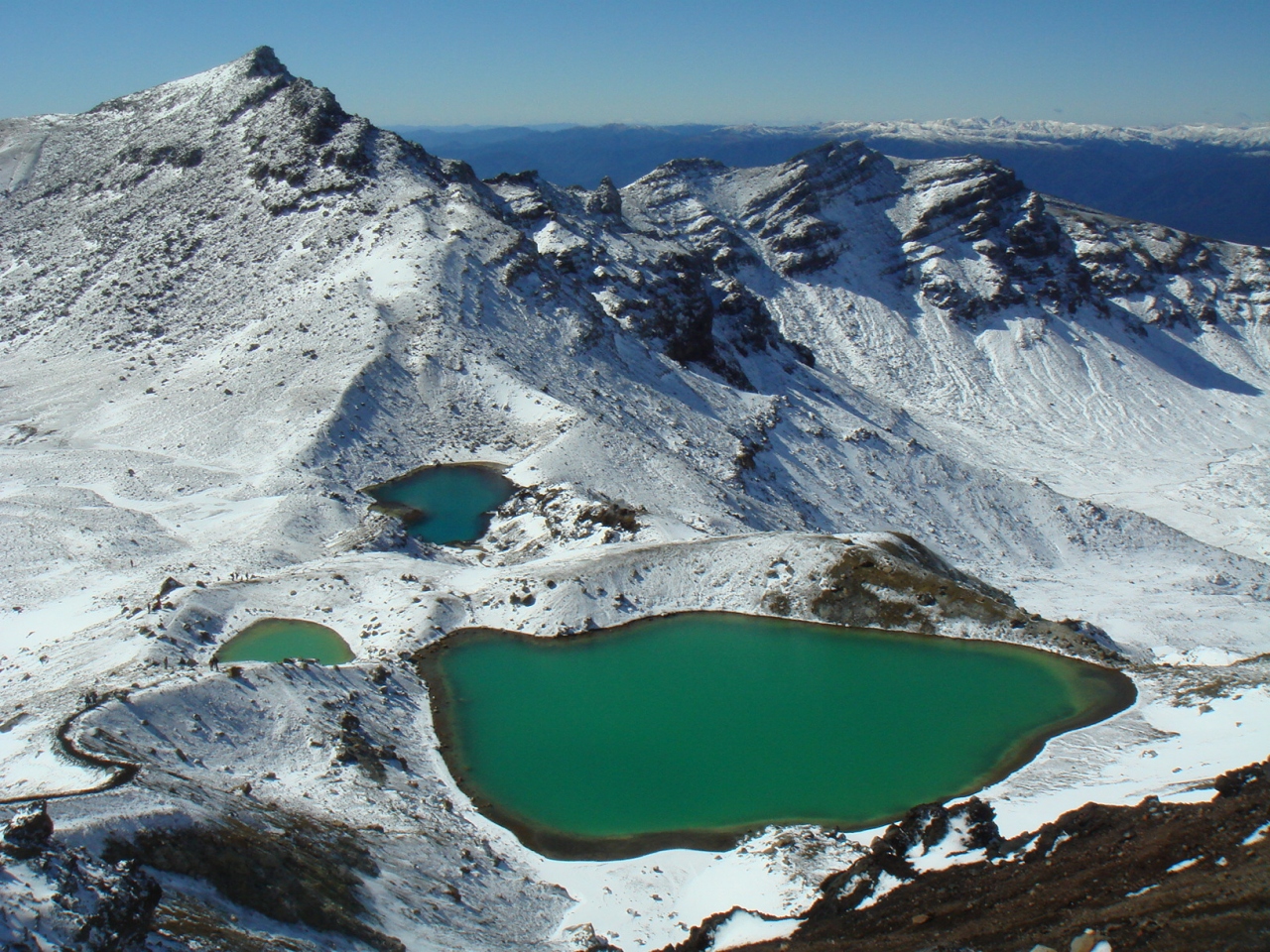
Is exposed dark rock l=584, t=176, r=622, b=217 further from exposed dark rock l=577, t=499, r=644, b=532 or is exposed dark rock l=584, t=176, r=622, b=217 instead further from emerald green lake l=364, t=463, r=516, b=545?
exposed dark rock l=577, t=499, r=644, b=532

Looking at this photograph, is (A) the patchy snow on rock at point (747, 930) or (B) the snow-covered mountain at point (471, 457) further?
(B) the snow-covered mountain at point (471, 457)

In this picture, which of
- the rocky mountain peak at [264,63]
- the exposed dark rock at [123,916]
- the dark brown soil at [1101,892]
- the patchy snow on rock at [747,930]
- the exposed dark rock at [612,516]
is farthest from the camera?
the rocky mountain peak at [264,63]

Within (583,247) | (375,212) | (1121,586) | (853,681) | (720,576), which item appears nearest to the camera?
(853,681)

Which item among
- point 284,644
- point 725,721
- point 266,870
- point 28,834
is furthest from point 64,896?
point 725,721

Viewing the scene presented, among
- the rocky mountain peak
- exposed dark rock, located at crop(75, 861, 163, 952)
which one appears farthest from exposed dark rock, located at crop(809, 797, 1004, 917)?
the rocky mountain peak

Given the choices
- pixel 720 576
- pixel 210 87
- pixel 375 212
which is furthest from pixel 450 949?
pixel 210 87

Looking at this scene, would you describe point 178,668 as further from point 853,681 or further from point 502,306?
point 502,306

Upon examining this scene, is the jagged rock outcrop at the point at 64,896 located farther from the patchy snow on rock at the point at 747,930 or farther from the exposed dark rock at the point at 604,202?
the exposed dark rock at the point at 604,202

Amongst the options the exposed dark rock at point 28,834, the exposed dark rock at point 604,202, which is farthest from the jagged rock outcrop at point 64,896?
the exposed dark rock at point 604,202
